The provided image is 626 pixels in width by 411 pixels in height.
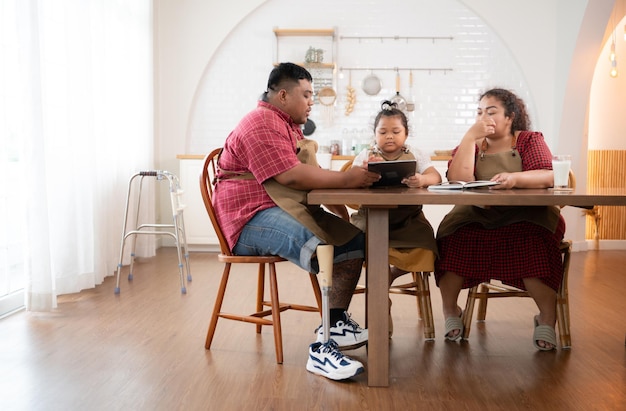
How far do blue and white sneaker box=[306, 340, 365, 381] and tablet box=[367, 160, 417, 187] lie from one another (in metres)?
0.61

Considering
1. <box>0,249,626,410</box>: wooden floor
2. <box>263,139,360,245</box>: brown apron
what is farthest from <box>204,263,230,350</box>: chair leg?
<box>263,139,360,245</box>: brown apron

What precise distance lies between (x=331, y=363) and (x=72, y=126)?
2418 mm

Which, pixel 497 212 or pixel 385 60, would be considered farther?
pixel 385 60

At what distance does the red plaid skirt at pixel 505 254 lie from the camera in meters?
2.73

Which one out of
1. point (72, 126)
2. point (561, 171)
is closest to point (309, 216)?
point (561, 171)

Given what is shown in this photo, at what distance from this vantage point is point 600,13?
5.41 m

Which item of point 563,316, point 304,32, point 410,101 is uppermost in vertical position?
point 304,32

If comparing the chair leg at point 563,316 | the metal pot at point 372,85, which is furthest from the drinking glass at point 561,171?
the metal pot at point 372,85

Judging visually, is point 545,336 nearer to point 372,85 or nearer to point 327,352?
point 327,352

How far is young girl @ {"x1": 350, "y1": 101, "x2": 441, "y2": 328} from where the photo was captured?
2.68 meters

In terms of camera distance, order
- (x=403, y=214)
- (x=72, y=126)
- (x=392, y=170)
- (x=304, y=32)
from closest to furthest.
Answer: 1. (x=392, y=170)
2. (x=403, y=214)
3. (x=72, y=126)
4. (x=304, y=32)

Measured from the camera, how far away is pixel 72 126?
4012 mm

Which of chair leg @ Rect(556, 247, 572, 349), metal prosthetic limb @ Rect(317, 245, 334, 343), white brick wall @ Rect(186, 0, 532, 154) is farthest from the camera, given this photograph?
white brick wall @ Rect(186, 0, 532, 154)

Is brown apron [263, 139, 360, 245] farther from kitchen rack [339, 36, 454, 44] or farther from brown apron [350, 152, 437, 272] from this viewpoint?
kitchen rack [339, 36, 454, 44]
